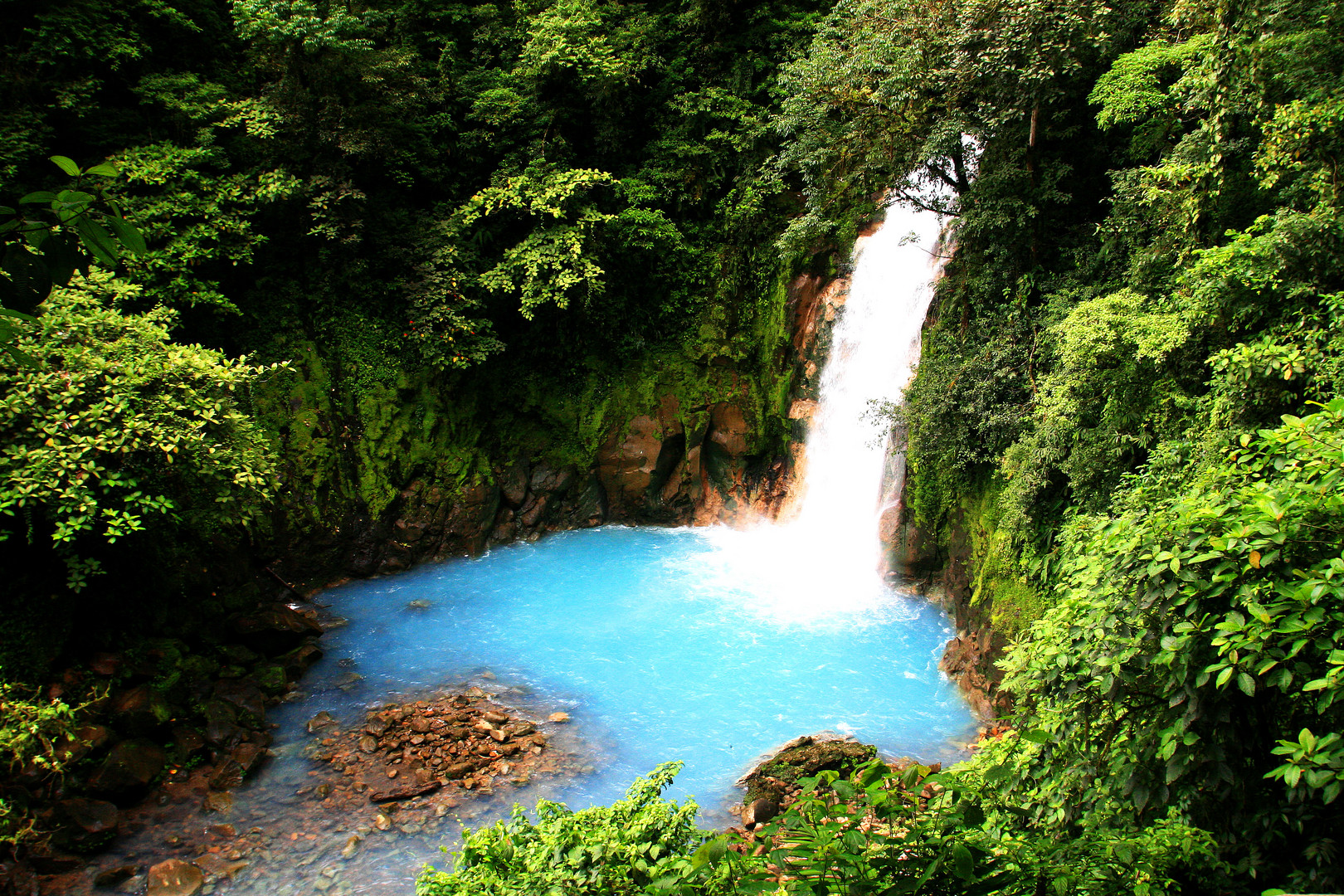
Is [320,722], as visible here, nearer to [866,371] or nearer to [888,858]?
[888,858]

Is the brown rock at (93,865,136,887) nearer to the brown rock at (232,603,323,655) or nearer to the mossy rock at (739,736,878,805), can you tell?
the brown rock at (232,603,323,655)

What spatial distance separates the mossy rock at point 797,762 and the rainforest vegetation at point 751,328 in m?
0.78

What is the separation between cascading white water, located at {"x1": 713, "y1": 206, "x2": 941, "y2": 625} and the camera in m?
12.4

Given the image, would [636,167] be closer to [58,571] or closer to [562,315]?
[562,315]

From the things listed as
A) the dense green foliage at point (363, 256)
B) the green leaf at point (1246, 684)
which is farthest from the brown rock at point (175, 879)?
the green leaf at point (1246, 684)

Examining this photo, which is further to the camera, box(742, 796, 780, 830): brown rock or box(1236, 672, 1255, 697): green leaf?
box(742, 796, 780, 830): brown rock

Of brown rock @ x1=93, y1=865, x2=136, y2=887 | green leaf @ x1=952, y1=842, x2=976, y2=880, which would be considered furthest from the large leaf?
brown rock @ x1=93, y1=865, x2=136, y2=887

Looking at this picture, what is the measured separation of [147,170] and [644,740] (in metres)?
10.8

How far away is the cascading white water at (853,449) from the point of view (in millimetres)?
12422

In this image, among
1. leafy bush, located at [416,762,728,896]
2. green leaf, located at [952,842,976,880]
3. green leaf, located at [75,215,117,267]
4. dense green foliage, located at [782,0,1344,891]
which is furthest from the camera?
leafy bush, located at [416,762,728,896]

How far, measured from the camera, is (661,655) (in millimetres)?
10648

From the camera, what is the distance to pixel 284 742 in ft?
28.2

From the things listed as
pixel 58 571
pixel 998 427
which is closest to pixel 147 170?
pixel 58 571

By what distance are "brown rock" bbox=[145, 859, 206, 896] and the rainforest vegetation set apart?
1.11m
